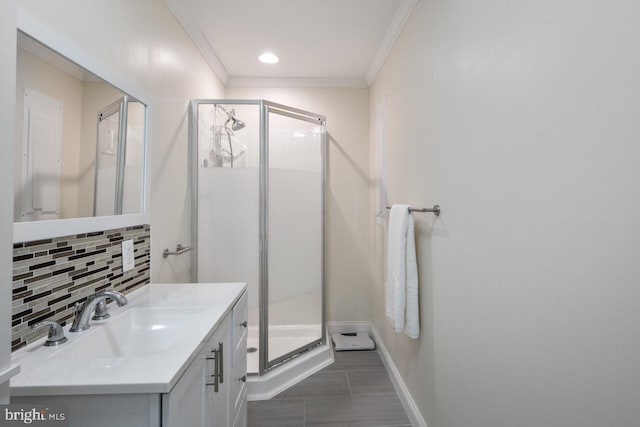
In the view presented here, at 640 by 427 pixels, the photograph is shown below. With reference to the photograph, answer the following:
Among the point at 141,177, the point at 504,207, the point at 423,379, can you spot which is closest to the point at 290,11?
the point at 141,177

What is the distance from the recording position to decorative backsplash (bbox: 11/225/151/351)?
85 cm

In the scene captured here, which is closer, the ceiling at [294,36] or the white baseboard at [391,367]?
the white baseboard at [391,367]

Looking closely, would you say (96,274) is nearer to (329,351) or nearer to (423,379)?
(423,379)

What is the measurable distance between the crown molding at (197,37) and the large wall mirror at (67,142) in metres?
0.85

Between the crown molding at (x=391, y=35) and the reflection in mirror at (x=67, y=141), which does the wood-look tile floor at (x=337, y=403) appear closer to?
the reflection in mirror at (x=67, y=141)

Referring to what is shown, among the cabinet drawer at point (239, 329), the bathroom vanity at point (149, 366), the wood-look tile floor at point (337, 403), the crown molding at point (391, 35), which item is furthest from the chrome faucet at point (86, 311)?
the crown molding at point (391, 35)

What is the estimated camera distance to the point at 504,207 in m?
0.94

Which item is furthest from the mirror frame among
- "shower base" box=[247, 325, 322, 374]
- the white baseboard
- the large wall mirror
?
the white baseboard

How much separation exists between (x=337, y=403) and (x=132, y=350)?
142 centimetres

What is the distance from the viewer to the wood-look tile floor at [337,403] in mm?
1797

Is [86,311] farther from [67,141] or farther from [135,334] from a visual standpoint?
[67,141]

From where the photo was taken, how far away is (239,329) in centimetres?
147

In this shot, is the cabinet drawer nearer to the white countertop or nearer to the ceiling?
the white countertop

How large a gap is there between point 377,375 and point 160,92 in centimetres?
244
